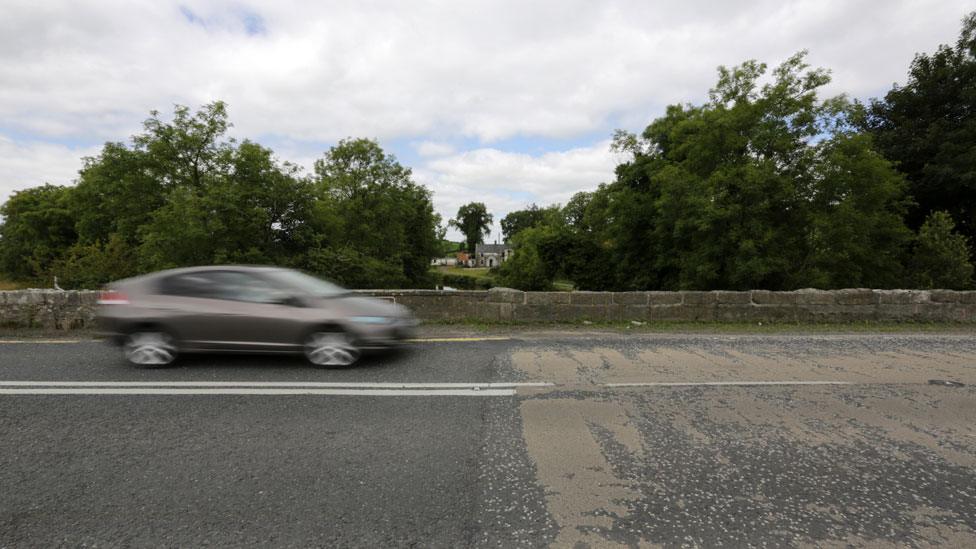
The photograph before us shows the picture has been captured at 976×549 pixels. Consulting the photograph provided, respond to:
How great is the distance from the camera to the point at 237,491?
2658mm

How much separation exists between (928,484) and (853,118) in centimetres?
2400

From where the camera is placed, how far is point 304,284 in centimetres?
597

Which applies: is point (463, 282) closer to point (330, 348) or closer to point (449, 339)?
point (449, 339)

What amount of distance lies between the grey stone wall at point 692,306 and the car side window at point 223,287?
385 cm

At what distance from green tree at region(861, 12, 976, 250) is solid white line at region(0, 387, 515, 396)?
27433 mm

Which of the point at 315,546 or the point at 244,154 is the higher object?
the point at 244,154

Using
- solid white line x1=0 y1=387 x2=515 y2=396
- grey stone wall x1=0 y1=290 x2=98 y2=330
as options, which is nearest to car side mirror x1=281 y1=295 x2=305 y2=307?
solid white line x1=0 y1=387 x2=515 y2=396

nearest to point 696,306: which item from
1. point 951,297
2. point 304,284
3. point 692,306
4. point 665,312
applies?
point 692,306

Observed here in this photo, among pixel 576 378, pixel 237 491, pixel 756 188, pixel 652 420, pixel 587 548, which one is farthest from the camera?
pixel 756 188

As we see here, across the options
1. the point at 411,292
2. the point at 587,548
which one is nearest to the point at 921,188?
the point at 411,292

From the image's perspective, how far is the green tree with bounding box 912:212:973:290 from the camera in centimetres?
1545

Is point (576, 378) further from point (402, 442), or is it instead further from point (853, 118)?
point (853, 118)

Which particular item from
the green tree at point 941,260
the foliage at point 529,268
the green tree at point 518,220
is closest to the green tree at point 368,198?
the foliage at point 529,268

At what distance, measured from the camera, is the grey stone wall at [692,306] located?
959cm
